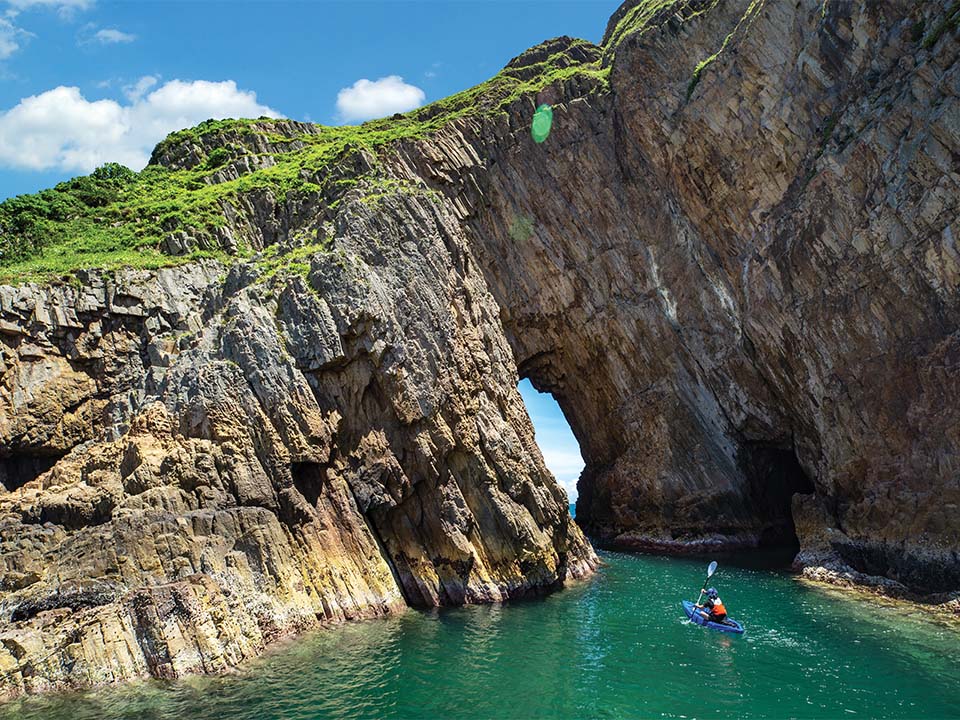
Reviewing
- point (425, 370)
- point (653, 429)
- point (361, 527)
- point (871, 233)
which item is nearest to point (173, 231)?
point (425, 370)

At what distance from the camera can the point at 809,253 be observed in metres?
37.9

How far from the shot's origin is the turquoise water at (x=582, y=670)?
19.7m

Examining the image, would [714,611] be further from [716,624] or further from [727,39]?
[727,39]

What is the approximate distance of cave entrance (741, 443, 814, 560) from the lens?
49.9 metres

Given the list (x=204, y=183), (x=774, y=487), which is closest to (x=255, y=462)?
(x=204, y=183)

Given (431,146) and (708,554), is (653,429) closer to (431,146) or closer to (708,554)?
(708,554)

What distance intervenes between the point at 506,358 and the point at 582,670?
23.4 metres

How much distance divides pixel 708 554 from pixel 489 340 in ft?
75.0

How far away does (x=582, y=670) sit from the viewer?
2333 cm

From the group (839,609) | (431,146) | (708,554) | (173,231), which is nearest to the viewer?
(839,609)

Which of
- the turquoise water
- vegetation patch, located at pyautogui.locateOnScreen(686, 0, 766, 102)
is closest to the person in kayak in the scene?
the turquoise water

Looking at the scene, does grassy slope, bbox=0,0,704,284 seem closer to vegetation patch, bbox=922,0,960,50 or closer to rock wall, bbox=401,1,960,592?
rock wall, bbox=401,1,960,592

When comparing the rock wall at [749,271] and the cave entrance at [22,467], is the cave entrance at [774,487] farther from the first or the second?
the cave entrance at [22,467]

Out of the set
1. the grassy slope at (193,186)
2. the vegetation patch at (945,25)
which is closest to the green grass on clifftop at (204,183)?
the grassy slope at (193,186)
